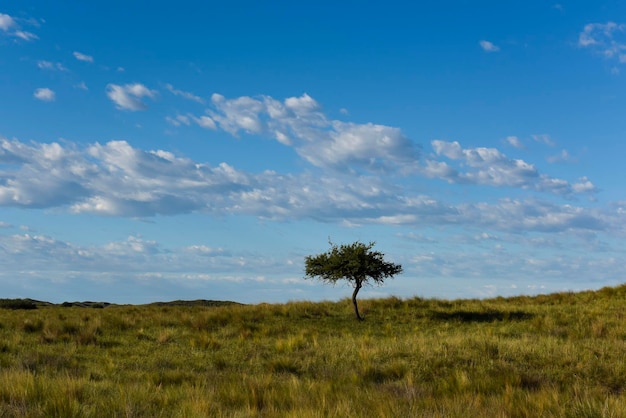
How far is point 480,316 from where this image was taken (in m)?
28.3

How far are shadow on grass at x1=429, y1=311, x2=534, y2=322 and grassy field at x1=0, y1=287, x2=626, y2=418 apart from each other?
119mm

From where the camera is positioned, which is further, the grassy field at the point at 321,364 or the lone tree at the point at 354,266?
the lone tree at the point at 354,266

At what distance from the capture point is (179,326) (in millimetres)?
25062

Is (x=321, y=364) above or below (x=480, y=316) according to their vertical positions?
below

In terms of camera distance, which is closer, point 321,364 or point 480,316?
point 321,364

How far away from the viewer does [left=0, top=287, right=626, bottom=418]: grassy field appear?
8.50 meters

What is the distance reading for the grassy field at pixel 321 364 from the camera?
8500 millimetres

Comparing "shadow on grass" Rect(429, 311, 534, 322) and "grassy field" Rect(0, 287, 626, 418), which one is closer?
"grassy field" Rect(0, 287, 626, 418)

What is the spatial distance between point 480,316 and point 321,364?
16182 mm

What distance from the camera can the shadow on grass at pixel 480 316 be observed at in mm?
26986

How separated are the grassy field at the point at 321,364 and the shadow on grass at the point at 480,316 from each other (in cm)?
12

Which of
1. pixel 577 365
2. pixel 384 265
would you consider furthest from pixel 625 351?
pixel 384 265

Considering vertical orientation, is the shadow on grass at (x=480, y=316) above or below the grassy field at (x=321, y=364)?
above

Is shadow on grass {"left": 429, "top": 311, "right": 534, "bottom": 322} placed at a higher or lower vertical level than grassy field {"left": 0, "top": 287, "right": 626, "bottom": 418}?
higher
